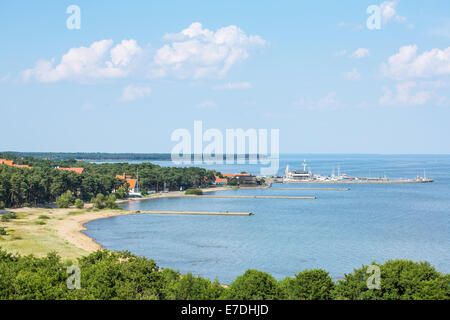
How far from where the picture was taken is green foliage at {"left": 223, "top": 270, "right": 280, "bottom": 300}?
23422 mm

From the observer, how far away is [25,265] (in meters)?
27.0

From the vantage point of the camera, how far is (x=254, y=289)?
2348 centimetres

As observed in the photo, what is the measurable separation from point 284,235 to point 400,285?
32.3 meters

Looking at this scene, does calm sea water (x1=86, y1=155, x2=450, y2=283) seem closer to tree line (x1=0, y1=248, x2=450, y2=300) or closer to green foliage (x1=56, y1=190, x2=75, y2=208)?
green foliage (x1=56, y1=190, x2=75, y2=208)

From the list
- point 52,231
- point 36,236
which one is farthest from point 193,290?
point 52,231

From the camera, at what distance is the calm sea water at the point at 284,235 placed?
42125mm

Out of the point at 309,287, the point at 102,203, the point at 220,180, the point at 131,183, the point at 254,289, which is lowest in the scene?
the point at 102,203

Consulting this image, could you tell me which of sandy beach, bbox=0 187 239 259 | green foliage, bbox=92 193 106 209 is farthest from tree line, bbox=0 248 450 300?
green foliage, bbox=92 193 106 209

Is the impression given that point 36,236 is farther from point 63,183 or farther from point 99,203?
point 63,183

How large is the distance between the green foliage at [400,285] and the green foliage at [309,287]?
529mm

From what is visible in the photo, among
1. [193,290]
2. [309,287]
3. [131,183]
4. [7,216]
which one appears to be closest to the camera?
[193,290]

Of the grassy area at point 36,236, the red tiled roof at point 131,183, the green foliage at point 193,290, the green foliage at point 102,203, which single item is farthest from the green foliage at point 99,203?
the green foliage at point 193,290
